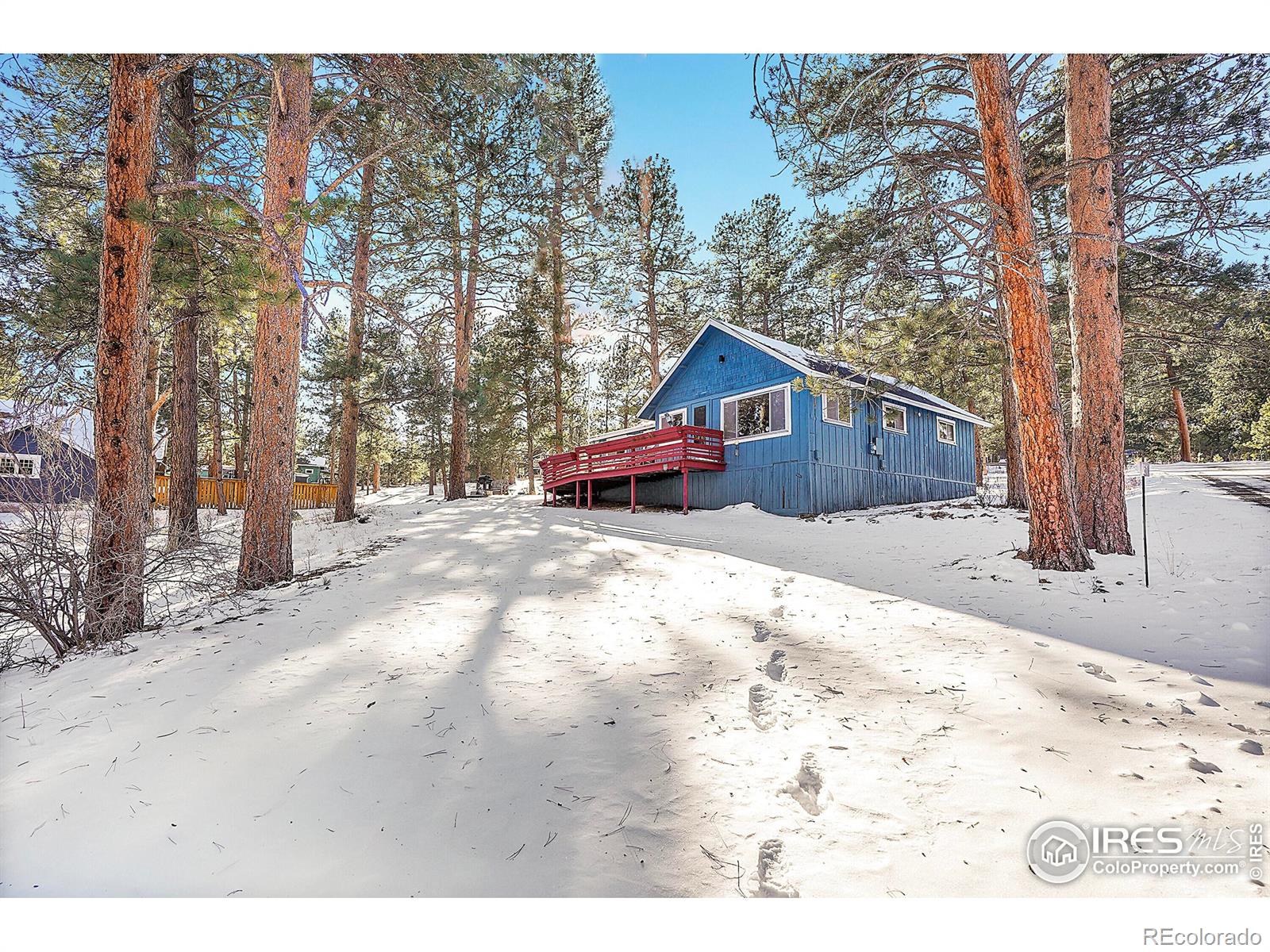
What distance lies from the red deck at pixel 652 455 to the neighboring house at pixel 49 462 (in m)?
9.84

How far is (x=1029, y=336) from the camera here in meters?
5.12

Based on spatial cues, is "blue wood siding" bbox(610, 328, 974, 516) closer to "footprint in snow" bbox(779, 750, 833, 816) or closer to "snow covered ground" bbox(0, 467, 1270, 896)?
"snow covered ground" bbox(0, 467, 1270, 896)

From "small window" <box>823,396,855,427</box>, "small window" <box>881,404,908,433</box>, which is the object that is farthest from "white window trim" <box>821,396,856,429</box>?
"small window" <box>881,404,908,433</box>

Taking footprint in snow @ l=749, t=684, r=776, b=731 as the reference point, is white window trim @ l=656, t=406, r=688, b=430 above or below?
above

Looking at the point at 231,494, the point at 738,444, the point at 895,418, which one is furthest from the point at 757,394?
the point at 231,494

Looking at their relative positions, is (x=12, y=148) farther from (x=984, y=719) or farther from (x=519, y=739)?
(x=984, y=719)

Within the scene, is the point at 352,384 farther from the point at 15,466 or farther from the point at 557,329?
the point at 557,329

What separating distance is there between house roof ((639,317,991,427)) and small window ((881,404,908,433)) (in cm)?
25

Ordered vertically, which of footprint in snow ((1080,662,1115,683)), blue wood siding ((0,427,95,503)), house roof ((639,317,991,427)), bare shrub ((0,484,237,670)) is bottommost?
footprint in snow ((1080,662,1115,683))

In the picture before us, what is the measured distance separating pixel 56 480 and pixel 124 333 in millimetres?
1113

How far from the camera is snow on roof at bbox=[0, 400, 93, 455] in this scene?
Answer: 416cm

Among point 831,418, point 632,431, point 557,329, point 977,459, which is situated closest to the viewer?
point 831,418

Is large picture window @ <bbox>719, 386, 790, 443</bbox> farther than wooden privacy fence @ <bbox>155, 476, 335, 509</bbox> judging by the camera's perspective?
No

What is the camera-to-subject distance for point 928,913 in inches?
59.3
